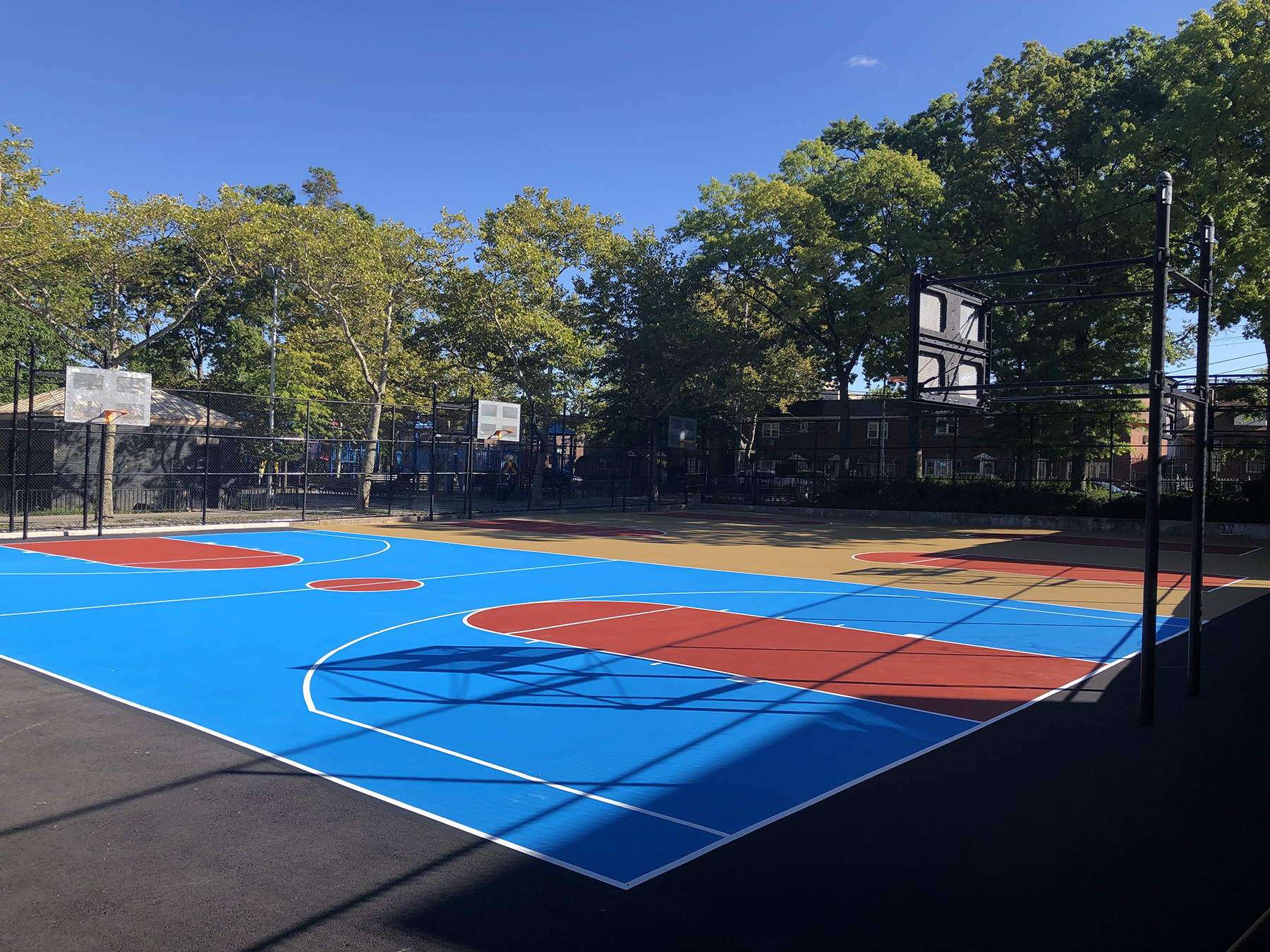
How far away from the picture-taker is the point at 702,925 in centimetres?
433

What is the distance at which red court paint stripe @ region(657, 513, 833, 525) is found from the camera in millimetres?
34969

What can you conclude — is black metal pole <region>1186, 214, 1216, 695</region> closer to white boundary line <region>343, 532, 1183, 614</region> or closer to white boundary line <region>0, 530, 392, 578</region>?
white boundary line <region>343, 532, 1183, 614</region>

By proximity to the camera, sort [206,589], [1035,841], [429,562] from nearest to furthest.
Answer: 1. [1035,841]
2. [206,589]
3. [429,562]

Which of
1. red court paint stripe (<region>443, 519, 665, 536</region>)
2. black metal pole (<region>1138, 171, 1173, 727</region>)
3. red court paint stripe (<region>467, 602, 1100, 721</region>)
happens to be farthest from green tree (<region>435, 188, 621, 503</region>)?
black metal pole (<region>1138, 171, 1173, 727</region>)

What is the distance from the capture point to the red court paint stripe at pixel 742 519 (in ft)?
115

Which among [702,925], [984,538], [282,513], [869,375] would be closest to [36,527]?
[282,513]

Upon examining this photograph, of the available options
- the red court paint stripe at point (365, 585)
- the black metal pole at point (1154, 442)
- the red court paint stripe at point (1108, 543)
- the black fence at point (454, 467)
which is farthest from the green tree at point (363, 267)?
the black metal pole at point (1154, 442)

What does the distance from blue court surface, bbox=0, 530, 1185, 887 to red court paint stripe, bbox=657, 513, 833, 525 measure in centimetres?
1850

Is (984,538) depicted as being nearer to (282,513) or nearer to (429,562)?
(429,562)

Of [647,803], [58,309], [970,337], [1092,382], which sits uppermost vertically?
[58,309]

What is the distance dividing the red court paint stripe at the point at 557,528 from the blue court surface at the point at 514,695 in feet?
39.0

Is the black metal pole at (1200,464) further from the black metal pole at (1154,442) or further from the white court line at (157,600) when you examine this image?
the white court line at (157,600)

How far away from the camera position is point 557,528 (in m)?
30.3

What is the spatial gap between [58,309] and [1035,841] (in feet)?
103
